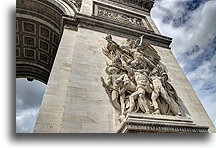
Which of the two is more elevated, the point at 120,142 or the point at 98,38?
the point at 98,38

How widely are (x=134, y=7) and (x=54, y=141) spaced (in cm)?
864

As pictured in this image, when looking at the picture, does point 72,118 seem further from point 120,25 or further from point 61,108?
point 120,25

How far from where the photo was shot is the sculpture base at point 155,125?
3147mm

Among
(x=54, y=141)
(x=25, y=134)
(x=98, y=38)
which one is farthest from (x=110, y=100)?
(x=98, y=38)

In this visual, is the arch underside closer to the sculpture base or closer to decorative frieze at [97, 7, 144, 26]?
decorative frieze at [97, 7, 144, 26]

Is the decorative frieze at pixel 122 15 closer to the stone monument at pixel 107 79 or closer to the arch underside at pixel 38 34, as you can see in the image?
the stone monument at pixel 107 79

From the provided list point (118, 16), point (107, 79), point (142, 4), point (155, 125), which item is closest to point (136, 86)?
point (107, 79)

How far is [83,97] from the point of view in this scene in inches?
148

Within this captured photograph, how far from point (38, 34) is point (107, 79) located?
6.25m

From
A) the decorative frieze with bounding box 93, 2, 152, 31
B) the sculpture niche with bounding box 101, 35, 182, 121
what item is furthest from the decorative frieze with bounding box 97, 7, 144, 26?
the sculpture niche with bounding box 101, 35, 182, 121

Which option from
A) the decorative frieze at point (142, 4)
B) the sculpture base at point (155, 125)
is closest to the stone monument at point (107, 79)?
the sculpture base at point (155, 125)

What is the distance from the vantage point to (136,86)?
4.25m

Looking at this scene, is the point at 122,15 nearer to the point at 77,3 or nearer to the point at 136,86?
the point at 77,3

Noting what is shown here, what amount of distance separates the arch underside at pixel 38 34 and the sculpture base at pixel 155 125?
520 cm
